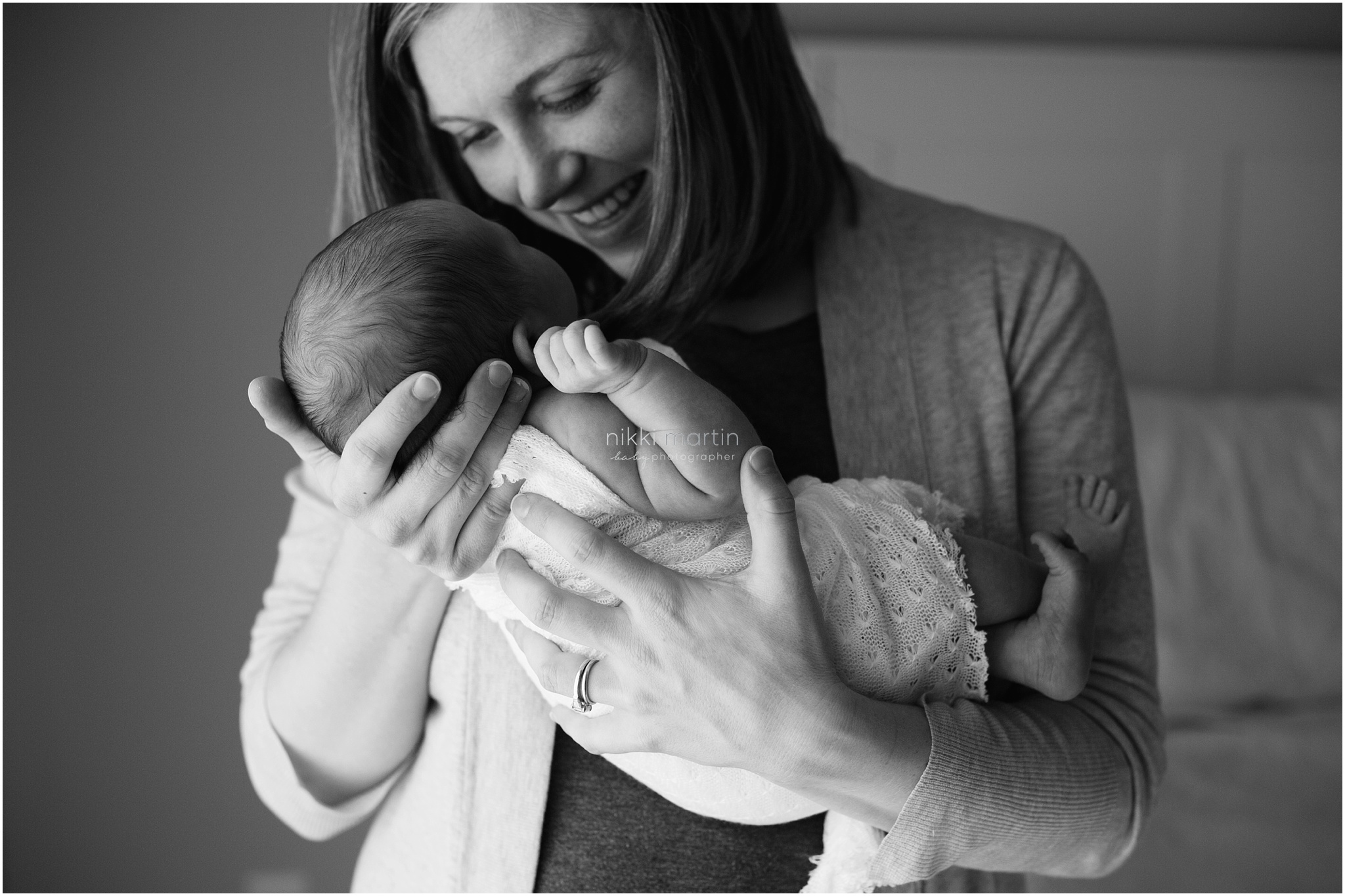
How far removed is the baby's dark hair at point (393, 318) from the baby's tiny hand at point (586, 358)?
93mm

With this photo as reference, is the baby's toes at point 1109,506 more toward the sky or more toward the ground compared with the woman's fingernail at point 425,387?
more toward the ground

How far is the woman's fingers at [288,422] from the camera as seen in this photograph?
2.54 ft

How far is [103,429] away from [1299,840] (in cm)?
235

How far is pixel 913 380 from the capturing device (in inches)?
39.8

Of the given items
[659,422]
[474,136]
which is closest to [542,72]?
[474,136]

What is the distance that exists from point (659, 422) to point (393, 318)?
24 centimetres

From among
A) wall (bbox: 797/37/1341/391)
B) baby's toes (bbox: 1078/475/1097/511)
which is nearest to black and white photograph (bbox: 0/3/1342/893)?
baby's toes (bbox: 1078/475/1097/511)

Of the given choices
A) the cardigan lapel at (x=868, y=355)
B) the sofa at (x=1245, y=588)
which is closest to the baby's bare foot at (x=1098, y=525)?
the cardigan lapel at (x=868, y=355)

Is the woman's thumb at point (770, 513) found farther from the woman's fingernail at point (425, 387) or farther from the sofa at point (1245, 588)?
the sofa at point (1245, 588)

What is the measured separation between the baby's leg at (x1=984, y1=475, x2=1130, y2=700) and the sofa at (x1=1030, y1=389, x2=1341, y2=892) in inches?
42.8

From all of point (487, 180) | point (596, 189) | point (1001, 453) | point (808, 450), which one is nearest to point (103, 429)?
point (487, 180)

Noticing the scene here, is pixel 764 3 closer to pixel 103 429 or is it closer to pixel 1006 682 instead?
pixel 1006 682

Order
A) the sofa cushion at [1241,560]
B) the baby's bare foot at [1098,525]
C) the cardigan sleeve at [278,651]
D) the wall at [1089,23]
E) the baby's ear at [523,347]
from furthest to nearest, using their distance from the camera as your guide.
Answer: the wall at [1089,23], the sofa cushion at [1241,560], the cardigan sleeve at [278,651], the baby's bare foot at [1098,525], the baby's ear at [523,347]

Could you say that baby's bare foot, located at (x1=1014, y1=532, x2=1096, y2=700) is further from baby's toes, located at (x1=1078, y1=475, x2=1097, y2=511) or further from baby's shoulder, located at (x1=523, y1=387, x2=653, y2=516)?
baby's shoulder, located at (x1=523, y1=387, x2=653, y2=516)
